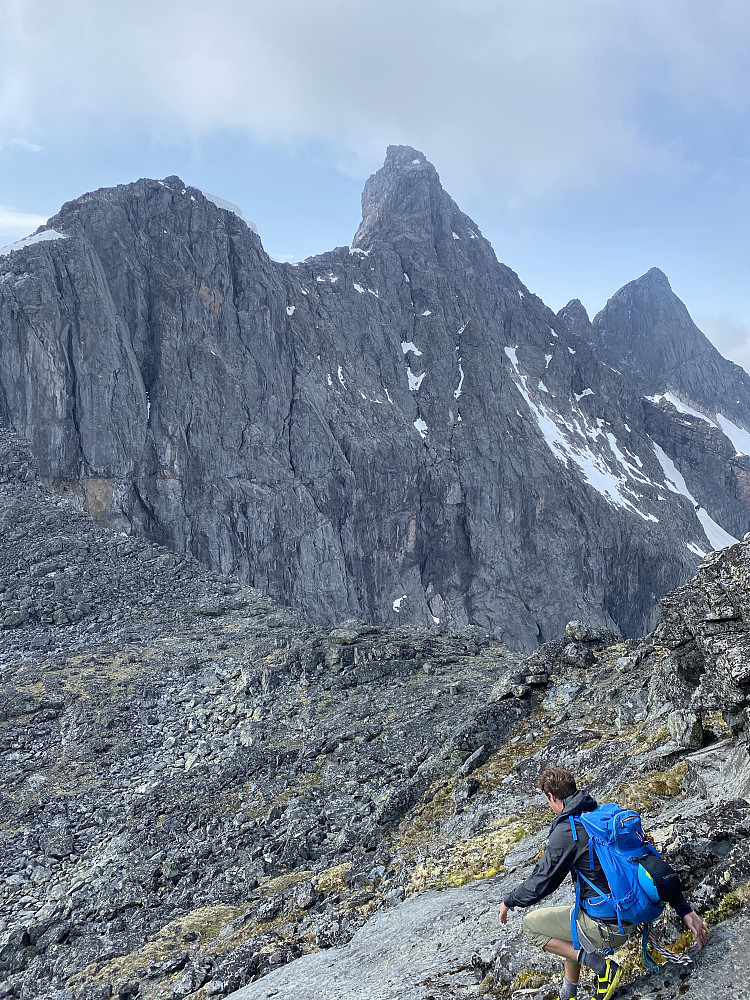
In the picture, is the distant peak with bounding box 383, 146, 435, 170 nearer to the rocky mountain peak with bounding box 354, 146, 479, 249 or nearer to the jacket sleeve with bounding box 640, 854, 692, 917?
the rocky mountain peak with bounding box 354, 146, 479, 249

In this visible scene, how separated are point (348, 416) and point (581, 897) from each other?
9645 centimetres

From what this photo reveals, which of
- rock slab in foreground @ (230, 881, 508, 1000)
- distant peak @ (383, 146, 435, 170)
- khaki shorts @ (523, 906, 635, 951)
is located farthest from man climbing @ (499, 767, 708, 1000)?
distant peak @ (383, 146, 435, 170)

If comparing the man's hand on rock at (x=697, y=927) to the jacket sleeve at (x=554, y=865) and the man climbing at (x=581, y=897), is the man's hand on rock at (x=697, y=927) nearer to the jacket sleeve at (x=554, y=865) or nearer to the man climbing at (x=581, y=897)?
the man climbing at (x=581, y=897)

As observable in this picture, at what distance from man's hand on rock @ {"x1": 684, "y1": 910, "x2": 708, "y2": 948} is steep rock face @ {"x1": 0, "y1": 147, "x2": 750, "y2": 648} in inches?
2465

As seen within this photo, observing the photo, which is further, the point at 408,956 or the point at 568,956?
the point at 408,956

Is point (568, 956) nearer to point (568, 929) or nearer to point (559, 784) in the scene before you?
point (568, 929)

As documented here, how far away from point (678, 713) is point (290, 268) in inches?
4270

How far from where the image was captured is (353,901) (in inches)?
453

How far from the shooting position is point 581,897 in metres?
5.64

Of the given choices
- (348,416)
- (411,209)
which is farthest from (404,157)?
(348,416)

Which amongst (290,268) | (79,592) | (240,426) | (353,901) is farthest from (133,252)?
(353,901)

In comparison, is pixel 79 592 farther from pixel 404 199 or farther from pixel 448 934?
pixel 404 199

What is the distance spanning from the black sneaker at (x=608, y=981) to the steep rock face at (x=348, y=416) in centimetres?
6226

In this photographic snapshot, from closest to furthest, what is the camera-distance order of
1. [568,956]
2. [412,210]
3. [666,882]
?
1. [666,882]
2. [568,956]
3. [412,210]
